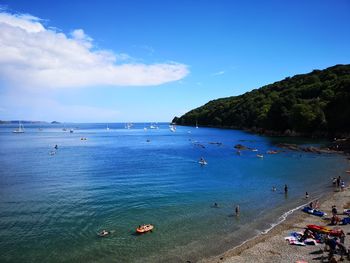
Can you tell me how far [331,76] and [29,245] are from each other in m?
170

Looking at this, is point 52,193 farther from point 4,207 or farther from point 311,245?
point 311,245

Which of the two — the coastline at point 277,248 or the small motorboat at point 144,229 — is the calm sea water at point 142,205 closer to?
the small motorboat at point 144,229

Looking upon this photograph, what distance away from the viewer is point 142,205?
40.4 m

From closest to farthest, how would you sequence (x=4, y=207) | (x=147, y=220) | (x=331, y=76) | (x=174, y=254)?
1. (x=174, y=254)
2. (x=147, y=220)
3. (x=4, y=207)
4. (x=331, y=76)

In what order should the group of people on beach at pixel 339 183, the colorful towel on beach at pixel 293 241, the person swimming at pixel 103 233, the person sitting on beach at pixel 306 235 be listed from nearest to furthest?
the colorful towel on beach at pixel 293 241 → the person sitting on beach at pixel 306 235 → the person swimming at pixel 103 233 → the group of people on beach at pixel 339 183

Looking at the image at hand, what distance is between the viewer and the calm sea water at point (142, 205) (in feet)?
92.5

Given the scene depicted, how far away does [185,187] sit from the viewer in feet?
168

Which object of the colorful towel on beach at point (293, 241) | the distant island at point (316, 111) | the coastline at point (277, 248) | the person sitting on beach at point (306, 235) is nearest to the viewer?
the coastline at point (277, 248)

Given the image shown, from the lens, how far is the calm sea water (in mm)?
28203

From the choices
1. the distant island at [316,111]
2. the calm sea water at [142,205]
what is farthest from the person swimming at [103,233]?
the distant island at [316,111]

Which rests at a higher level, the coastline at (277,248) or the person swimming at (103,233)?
the person swimming at (103,233)

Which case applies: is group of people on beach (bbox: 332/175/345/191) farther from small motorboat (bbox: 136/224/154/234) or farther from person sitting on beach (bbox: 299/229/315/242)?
small motorboat (bbox: 136/224/154/234)

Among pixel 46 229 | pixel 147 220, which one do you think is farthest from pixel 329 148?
pixel 46 229

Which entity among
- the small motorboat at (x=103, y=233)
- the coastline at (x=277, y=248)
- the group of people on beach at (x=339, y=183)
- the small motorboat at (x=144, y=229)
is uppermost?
the group of people on beach at (x=339, y=183)
